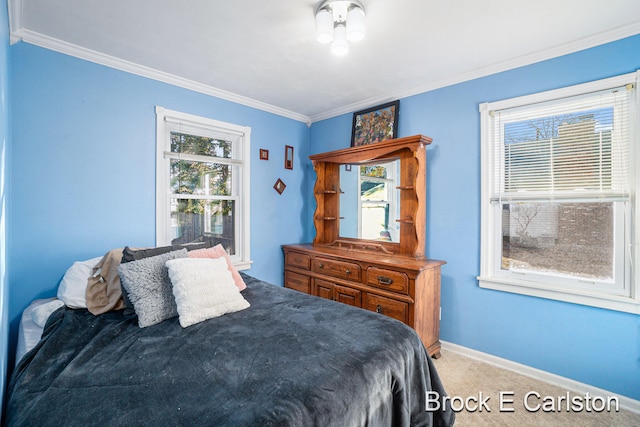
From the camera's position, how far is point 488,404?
195 centimetres

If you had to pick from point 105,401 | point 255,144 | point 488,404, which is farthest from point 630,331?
point 255,144

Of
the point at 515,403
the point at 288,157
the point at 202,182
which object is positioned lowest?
the point at 515,403

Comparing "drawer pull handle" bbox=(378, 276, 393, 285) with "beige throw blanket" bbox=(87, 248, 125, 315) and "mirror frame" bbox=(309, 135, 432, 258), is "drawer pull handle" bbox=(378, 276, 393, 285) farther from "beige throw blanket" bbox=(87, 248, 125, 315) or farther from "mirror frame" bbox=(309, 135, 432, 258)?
"beige throw blanket" bbox=(87, 248, 125, 315)

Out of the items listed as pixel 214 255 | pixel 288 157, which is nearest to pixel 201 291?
pixel 214 255

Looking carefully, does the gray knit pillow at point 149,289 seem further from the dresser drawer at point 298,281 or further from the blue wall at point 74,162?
the dresser drawer at point 298,281

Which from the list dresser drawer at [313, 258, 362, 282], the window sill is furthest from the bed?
the window sill

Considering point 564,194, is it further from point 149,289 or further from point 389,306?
point 149,289

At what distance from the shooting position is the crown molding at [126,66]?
6.59ft

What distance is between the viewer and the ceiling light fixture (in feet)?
5.36

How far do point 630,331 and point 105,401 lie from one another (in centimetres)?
294

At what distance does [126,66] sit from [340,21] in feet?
6.04

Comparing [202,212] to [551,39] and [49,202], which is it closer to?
[49,202]

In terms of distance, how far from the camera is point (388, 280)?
8.14ft

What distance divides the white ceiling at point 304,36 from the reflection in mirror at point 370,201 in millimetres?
880
